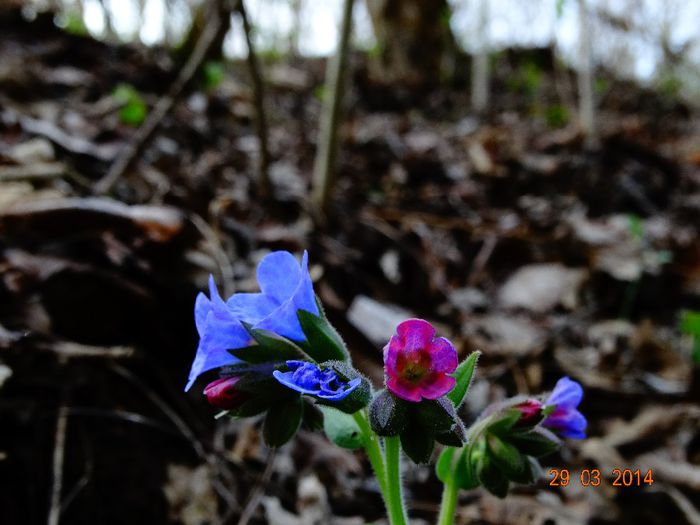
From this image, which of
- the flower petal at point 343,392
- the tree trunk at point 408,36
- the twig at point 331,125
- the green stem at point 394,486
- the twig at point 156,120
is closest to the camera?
the flower petal at point 343,392

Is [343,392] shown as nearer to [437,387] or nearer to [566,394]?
[437,387]

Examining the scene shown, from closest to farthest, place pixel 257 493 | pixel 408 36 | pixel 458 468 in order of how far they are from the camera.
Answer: pixel 458 468 → pixel 257 493 → pixel 408 36

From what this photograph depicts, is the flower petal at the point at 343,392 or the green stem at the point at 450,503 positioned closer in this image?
the flower petal at the point at 343,392

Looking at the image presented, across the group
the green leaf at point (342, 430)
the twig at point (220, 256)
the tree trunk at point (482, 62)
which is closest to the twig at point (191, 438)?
the twig at point (220, 256)

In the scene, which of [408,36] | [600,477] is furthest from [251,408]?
[408,36]

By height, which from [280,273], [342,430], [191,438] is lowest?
[191,438]

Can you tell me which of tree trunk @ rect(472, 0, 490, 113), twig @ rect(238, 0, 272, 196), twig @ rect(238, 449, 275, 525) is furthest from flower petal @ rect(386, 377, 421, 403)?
tree trunk @ rect(472, 0, 490, 113)

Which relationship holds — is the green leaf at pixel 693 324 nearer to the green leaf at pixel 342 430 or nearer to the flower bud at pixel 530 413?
the flower bud at pixel 530 413

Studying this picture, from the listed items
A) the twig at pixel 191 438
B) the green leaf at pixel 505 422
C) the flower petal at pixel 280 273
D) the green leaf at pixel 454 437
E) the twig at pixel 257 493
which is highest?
the flower petal at pixel 280 273
